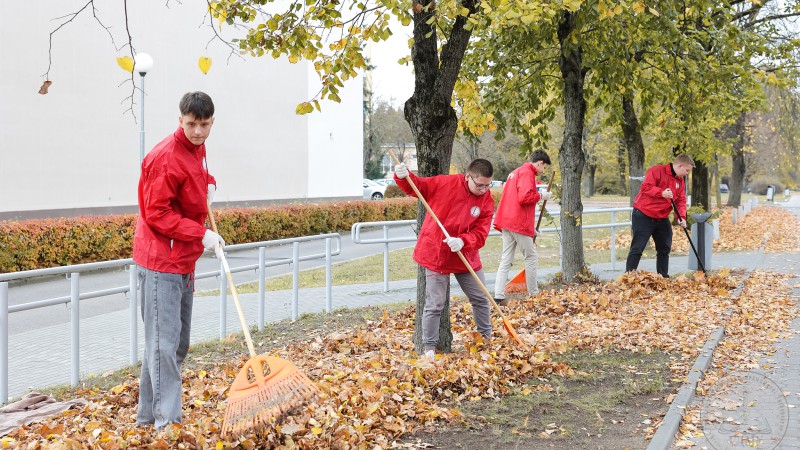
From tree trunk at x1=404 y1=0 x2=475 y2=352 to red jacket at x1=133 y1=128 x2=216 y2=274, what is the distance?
7.46 feet

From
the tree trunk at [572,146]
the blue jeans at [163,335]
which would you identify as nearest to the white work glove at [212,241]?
the blue jeans at [163,335]

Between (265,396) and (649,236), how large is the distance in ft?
24.6

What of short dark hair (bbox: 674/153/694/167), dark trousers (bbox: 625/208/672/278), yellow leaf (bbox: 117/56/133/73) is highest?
yellow leaf (bbox: 117/56/133/73)

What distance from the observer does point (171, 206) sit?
4.09m

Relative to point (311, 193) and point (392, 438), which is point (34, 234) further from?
point (311, 193)

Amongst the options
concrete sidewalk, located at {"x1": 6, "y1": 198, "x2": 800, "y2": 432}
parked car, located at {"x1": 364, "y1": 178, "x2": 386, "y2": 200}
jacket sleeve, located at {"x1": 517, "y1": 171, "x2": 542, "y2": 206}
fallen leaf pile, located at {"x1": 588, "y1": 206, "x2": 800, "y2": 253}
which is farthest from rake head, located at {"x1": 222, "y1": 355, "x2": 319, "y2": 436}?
parked car, located at {"x1": 364, "y1": 178, "x2": 386, "y2": 200}

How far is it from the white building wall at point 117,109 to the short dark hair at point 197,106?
8373mm

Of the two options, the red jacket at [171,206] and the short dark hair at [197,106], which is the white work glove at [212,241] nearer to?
the red jacket at [171,206]

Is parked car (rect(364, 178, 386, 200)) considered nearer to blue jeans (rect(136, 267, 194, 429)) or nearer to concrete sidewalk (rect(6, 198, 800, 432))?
concrete sidewalk (rect(6, 198, 800, 432))

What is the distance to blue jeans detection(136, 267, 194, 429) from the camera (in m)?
4.11

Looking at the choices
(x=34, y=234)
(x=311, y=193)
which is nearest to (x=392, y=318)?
(x=34, y=234)

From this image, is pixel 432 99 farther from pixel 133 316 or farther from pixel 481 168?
pixel 133 316

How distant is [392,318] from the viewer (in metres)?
8.45

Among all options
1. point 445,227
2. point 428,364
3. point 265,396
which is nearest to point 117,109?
point 445,227
